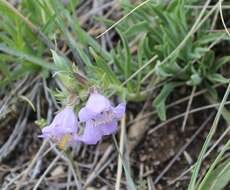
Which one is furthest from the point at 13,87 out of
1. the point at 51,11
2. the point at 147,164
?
the point at 147,164

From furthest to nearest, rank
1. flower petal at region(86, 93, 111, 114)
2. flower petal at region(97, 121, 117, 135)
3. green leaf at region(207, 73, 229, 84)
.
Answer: green leaf at region(207, 73, 229, 84), flower petal at region(97, 121, 117, 135), flower petal at region(86, 93, 111, 114)

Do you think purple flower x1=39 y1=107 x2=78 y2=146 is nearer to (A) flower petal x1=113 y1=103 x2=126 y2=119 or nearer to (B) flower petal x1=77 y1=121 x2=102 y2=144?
(B) flower petal x1=77 y1=121 x2=102 y2=144

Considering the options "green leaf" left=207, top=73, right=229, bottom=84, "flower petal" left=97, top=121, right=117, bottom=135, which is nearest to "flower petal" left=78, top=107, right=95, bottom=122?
"flower petal" left=97, top=121, right=117, bottom=135

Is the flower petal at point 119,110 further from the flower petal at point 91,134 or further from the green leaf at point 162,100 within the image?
the green leaf at point 162,100

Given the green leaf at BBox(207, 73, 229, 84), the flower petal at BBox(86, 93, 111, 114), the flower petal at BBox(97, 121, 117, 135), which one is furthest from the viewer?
the green leaf at BBox(207, 73, 229, 84)

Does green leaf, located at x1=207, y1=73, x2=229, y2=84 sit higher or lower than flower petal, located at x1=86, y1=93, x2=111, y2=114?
lower

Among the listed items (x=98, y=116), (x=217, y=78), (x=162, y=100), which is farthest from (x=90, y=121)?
(x=217, y=78)

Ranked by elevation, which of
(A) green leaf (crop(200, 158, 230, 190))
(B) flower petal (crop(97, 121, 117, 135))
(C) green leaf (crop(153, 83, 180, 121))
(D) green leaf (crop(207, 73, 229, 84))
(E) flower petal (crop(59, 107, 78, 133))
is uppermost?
(E) flower petal (crop(59, 107, 78, 133))

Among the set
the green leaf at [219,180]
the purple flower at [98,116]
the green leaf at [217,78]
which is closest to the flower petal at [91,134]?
the purple flower at [98,116]

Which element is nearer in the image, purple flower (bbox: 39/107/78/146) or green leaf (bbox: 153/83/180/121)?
purple flower (bbox: 39/107/78/146)
